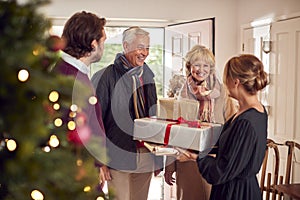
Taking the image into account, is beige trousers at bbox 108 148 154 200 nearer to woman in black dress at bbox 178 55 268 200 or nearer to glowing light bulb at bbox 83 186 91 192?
woman in black dress at bbox 178 55 268 200

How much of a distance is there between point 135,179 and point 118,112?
41 centimetres

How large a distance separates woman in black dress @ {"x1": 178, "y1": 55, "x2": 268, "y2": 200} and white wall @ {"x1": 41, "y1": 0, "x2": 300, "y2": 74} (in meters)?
2.50

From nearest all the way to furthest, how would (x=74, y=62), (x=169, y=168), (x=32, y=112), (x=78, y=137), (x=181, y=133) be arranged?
(x=32, y=112) < (x=78, y=137) < (x=74, y=62) < (x=181, y=133) < (x=169, y=168)

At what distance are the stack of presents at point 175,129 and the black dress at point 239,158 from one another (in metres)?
0.07

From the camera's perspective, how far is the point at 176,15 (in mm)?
4695

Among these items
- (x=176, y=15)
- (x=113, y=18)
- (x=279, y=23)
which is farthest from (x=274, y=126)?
(x=113, y=18)

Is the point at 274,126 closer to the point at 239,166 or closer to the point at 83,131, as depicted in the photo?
the point at 239,166

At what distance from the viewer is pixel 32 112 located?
2.05 ft

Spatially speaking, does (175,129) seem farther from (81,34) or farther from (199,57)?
(81,34)

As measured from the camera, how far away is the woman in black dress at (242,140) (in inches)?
77.8

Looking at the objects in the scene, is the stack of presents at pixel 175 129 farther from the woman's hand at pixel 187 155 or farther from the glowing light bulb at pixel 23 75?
the glowing light bulb at pixel 23 75

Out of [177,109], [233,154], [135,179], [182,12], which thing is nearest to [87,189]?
[233,154]

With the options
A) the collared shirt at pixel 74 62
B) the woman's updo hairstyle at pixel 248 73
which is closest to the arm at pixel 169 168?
the woman's updo hairstyle at pixel 248 73

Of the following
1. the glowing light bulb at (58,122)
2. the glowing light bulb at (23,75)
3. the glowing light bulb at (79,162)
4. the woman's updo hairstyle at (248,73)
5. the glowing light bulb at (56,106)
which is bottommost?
the glowing light bulb at (79,162)
